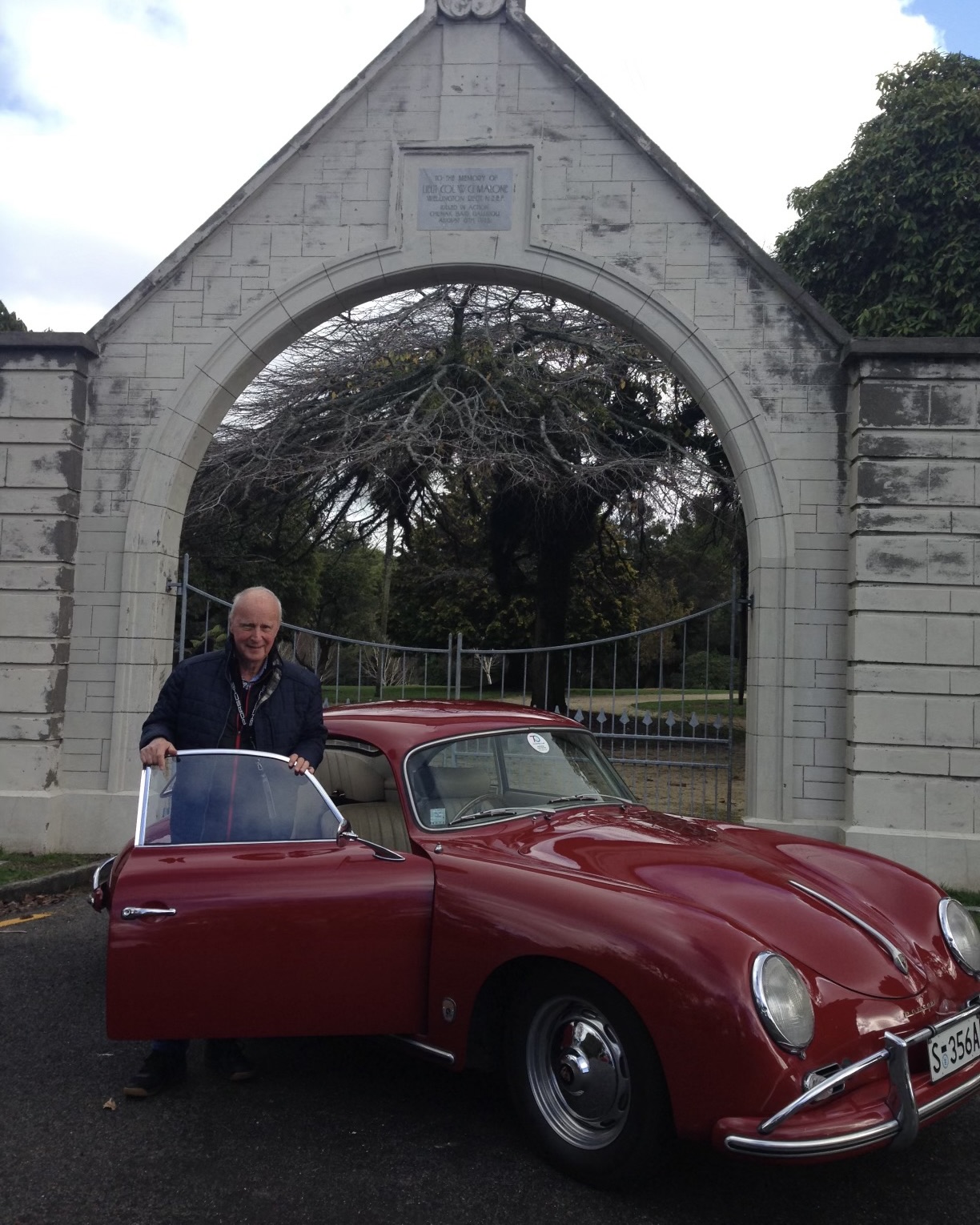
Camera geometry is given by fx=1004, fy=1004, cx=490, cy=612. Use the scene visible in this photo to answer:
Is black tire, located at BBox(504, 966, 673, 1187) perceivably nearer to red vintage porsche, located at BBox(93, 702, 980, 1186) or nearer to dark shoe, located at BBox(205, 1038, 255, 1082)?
red vintage porsche, located at BBox(93, 702, 980, 1186)

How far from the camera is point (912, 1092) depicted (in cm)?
283

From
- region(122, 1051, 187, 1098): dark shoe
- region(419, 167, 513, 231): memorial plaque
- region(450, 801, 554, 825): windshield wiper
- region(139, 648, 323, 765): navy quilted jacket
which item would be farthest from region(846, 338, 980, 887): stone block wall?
region(122, 1051, 187, 1098): dark shoe

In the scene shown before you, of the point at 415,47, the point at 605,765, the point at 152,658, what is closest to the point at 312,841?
the point at 605,765

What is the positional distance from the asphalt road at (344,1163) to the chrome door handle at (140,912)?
42cm

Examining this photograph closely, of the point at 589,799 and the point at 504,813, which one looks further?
the point at 589,799

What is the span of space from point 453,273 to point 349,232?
3.05ft

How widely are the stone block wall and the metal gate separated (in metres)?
1.10

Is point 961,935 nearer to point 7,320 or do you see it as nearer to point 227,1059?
point 227,1059

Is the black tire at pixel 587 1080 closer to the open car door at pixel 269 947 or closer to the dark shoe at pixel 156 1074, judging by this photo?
the open car door at pixel 269 947

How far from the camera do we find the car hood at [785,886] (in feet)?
10.2

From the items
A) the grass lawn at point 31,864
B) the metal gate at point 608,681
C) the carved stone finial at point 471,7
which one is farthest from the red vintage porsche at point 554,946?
the carved stone finial at point 471,7

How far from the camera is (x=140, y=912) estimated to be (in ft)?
11.5

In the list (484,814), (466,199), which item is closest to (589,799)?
(484,814)

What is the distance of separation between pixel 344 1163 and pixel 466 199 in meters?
7.29
